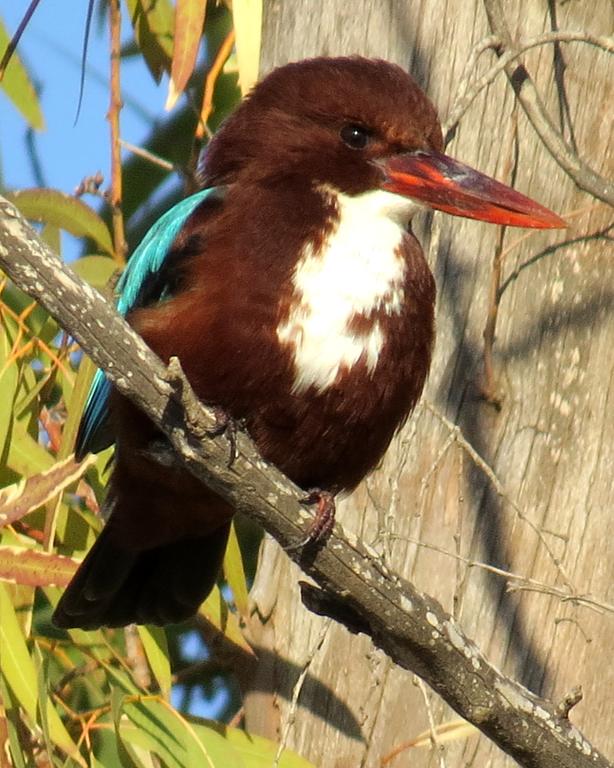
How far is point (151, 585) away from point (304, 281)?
0.89 metres

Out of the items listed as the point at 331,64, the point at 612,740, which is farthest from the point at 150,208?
the point at 612,740

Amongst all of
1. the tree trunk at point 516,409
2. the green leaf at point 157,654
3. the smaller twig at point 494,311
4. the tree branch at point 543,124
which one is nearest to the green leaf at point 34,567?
the green leaf at point 157,654

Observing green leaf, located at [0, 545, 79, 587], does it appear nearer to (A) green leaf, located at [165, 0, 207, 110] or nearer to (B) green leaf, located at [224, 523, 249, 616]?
(B) green leaf, located at [224, 523, 249, 616]

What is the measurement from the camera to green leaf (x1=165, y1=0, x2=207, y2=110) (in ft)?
10.6

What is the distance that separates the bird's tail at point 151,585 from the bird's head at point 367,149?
78 centimetres

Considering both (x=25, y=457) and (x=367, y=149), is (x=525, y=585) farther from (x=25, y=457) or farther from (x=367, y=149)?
(x=25, y=457)

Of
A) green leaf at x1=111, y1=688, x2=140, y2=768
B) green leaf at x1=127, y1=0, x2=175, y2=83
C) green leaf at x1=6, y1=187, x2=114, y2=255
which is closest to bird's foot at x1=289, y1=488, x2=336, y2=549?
green leaf at x1=111, y1=688, x2=140, y2=768

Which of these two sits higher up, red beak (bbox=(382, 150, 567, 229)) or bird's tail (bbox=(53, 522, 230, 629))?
red beak (bbox=(382, 150, 567, 229))

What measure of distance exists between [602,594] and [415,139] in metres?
1.06

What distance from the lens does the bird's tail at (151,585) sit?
10.0 ft

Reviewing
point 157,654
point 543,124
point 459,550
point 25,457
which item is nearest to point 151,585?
point 157,654

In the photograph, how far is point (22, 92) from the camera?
3445 millimetres

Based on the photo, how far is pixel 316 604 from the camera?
2.46m

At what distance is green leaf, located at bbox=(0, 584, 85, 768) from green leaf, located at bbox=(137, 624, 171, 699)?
0.28 metres
